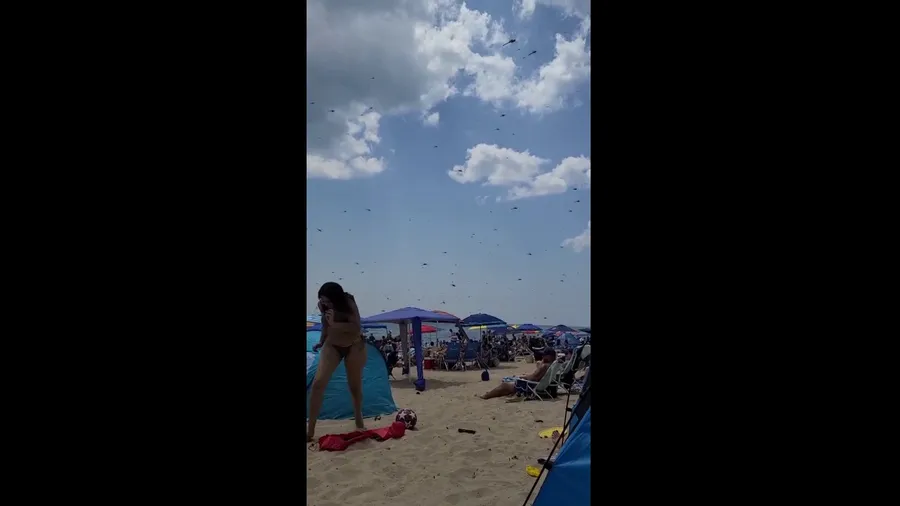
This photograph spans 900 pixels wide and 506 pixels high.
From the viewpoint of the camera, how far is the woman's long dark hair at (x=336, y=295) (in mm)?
5152

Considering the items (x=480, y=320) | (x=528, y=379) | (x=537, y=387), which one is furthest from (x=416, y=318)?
(x=480, y=320)

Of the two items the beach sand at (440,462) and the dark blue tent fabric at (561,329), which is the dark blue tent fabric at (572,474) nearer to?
the beach sand at (440,462)

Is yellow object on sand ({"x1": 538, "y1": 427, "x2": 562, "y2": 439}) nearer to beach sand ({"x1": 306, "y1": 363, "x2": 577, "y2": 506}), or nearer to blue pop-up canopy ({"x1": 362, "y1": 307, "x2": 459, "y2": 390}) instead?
beach sand ({"x1": 306, "y1": 363, "x2": 577, "y2": 506})

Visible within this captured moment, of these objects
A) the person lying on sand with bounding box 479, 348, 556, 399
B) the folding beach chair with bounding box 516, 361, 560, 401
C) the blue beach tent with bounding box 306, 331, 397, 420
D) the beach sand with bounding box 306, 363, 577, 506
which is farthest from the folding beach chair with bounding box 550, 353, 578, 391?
the blue beach tent with bounding box 306, 331, 397, 420

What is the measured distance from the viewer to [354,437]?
5.10m

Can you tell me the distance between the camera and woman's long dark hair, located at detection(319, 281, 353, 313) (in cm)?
515

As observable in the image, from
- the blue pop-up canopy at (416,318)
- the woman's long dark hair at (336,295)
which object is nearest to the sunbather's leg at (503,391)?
the blue pop-up canopy at (416,318)

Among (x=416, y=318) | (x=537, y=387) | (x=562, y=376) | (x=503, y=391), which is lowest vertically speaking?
(x=503, y=391)

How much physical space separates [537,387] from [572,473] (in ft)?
18.4

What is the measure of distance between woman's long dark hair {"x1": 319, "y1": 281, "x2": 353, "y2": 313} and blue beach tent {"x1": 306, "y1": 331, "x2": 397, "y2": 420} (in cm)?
144

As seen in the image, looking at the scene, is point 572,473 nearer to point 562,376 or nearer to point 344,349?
point 344,349
